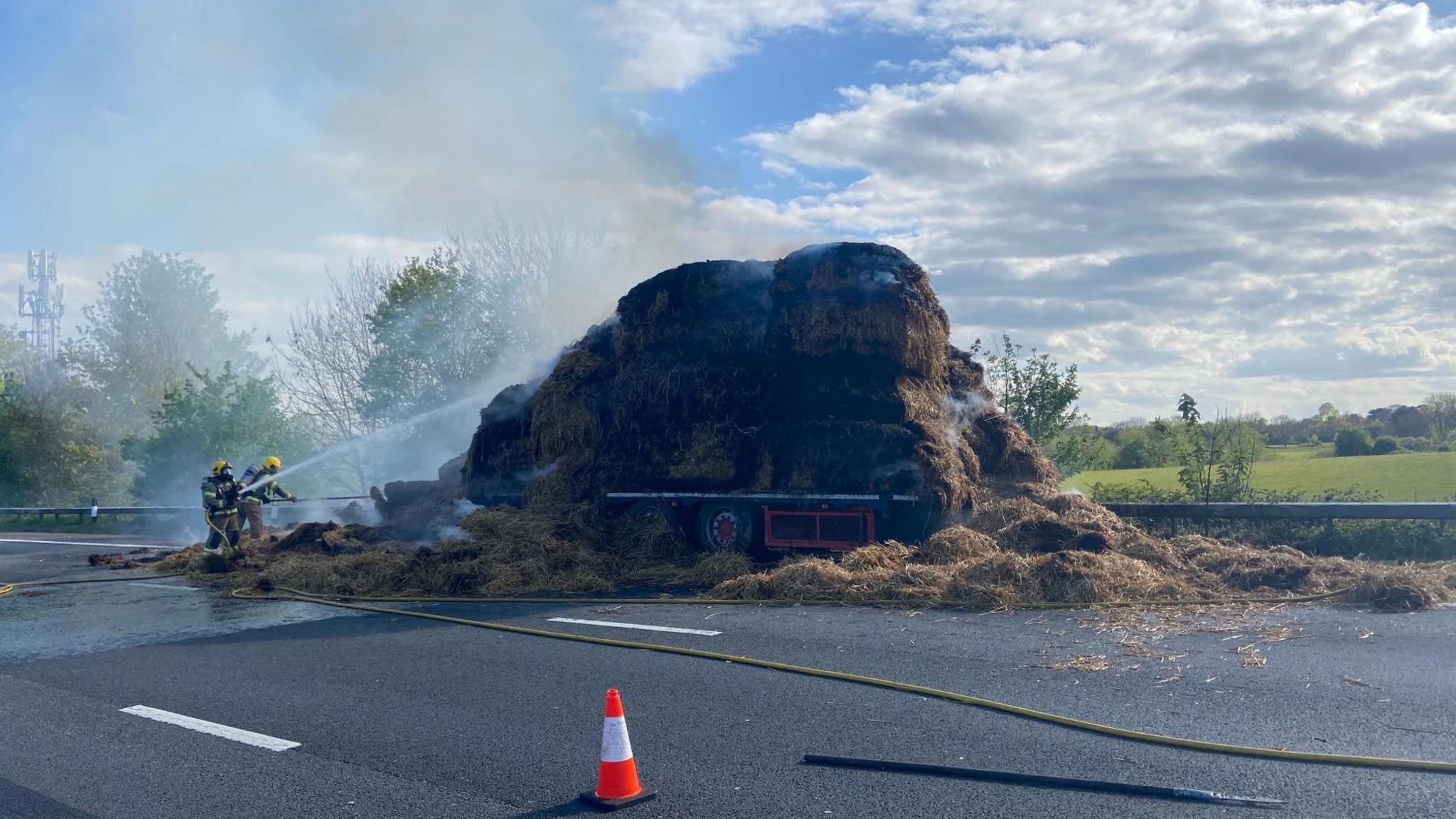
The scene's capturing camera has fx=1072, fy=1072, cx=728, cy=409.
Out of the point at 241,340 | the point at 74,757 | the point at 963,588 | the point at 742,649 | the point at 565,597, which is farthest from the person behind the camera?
the point at 241,340

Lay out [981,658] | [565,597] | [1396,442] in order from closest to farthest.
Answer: [981,658] → [565,597] → [1396,442]

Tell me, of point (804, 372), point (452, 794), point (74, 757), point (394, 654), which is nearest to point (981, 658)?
point (452, 794)

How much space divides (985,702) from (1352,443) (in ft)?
62.9

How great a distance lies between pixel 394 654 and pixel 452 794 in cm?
385

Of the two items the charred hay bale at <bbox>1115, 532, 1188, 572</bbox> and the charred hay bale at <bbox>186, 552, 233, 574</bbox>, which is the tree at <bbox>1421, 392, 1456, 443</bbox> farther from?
the charred hay bale at <bbox>186, 552, 233, 574</bbox>

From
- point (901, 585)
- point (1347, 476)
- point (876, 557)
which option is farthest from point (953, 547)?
point (1347, 476)

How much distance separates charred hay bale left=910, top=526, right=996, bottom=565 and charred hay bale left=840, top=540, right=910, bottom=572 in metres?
0.19

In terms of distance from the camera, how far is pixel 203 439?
31953 millimetres

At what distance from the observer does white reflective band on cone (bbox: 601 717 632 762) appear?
16.9ft

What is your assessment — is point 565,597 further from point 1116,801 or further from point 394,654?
point 1116,801

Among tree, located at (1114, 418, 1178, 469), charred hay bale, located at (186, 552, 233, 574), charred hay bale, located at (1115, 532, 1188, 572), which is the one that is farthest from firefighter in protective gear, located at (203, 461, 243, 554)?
tree, located at (1114, 418, 1178, 469)

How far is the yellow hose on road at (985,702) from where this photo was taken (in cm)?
529

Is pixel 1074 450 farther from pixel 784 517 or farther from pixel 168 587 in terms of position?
pixel 168 587

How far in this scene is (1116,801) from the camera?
489cm
